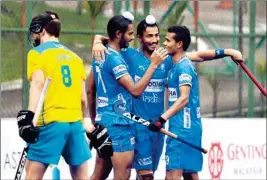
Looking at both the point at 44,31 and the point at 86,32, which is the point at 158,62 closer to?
the point at 44,31

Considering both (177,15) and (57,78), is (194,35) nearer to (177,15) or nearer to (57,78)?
(177,15)

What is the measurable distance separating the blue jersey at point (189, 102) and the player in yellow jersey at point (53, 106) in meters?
1.59

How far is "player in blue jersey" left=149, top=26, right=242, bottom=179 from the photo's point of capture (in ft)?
39.0

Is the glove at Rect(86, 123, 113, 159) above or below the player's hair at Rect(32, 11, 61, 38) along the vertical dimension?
below

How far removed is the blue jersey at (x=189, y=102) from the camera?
11.9 meters

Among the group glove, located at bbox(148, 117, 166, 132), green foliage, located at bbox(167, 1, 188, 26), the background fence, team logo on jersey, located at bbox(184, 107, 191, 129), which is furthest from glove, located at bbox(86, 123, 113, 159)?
green foliage, located at bbox(167, 1, 188, 26)

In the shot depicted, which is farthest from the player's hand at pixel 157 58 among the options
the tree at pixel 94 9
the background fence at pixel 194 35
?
the tree at pixel 94 9

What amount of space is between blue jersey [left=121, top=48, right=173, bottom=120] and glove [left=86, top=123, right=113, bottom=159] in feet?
2.31

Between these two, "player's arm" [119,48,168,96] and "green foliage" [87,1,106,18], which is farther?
"green foliage" [87,1,106,18]

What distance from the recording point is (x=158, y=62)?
1132 centimetres

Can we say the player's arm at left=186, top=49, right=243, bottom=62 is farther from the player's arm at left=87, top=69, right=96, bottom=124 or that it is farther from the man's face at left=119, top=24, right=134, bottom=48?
the player's arm at left=87, top=69, right=96, bottom=124

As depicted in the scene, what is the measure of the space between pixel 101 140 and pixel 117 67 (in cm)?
83

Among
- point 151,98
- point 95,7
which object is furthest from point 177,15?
point 151,98

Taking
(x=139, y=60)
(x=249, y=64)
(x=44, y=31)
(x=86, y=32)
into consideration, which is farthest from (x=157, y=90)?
(x=249, y=64)
